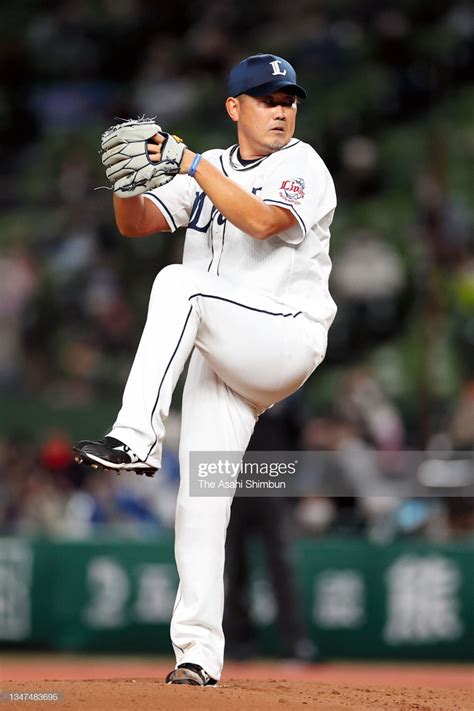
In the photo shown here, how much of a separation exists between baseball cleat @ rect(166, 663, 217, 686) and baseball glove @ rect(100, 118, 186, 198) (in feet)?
4.89

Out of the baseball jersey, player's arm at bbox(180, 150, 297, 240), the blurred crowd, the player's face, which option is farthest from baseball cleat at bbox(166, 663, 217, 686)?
the blurred crowd

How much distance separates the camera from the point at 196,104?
11422 millimetres

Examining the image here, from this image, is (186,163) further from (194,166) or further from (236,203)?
(236,203)

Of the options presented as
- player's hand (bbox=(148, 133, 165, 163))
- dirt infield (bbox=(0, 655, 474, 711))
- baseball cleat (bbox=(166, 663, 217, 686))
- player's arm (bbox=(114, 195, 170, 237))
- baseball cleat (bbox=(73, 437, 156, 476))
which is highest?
player's hand (bbox=(148, 133, 165, 163))

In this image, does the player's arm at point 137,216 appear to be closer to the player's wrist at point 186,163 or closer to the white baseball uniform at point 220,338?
the white baseball uniform at point 220,338

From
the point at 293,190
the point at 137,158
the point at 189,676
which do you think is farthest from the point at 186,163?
the point at 189,676

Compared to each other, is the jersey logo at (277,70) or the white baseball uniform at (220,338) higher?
the jersey logo at (277,70)

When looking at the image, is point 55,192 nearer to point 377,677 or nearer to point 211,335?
point 377,677

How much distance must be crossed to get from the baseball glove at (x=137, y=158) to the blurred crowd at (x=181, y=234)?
4311mm

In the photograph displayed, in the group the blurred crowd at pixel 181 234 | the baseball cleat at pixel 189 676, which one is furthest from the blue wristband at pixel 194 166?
the blurred crowd at pixel 181 234

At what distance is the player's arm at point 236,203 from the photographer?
392 centimetres

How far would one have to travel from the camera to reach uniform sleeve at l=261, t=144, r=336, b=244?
158 inches

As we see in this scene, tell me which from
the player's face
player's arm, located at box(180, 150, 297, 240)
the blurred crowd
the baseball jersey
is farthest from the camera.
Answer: the blurred crowd

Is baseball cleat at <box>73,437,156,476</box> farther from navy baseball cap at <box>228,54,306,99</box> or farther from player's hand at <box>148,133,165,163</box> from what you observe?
navy baseball cap at <box>228,54,306,99</box>
